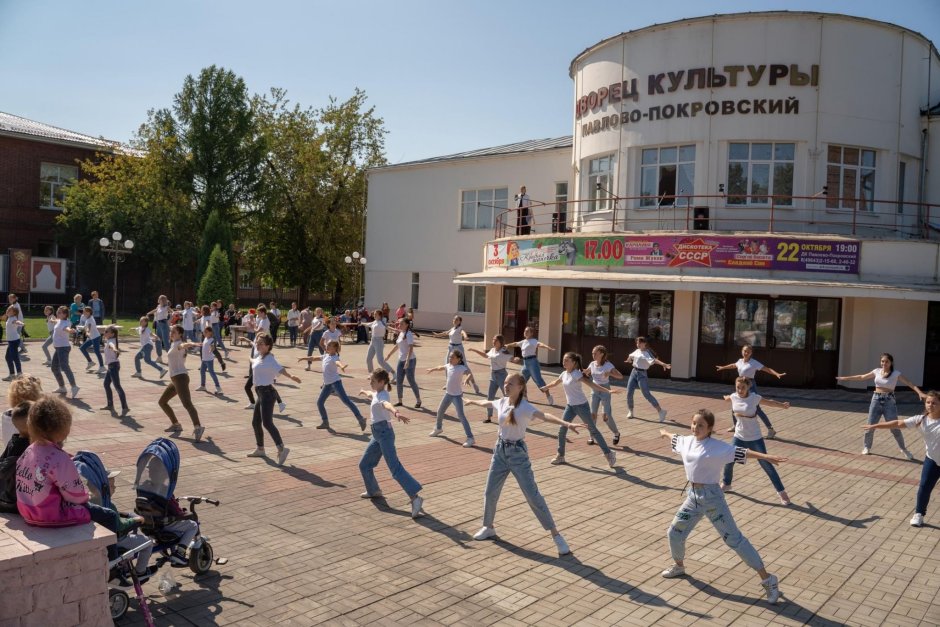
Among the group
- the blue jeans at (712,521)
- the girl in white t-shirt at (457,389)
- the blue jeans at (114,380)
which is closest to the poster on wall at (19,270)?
the blue jeans at (114,380)

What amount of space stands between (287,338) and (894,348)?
23487 millimetres

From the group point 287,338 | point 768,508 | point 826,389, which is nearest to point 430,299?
point 287,338

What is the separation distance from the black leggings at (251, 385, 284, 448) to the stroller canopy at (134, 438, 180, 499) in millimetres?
4254

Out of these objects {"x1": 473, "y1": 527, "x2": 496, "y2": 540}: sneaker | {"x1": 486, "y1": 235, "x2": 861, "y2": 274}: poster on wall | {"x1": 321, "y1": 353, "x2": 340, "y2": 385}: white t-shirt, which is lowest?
{"x1": 473, "y1": 527, "x2": 496, "y2": 540}: sneaker

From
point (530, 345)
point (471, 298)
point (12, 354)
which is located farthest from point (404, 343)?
point (471, 298)

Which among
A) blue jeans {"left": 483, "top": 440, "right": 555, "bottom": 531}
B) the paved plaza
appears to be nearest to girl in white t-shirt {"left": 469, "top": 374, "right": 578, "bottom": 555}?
blue jeans {"left": 483, "top": 440, "right": 555, "bottom": 531}

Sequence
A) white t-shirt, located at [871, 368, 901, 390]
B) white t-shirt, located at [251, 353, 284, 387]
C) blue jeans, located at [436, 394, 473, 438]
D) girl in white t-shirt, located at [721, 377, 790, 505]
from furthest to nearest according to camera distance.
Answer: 1. white t-shirt, located at [871, 368, 901, 390]
2. blue jeans, located at [436, 394, 473, 438]
3. white t-shirt, located at [251, 353, 284, 387]
4. girl in white t-shirt, located at [721, 377, 790, 505]

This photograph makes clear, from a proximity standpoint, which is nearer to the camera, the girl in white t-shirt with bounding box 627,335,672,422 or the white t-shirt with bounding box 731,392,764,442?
the white t-shirt with bounding box 731,392,764,442

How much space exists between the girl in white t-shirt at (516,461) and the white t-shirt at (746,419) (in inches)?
123

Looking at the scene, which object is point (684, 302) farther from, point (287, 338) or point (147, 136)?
point (147, 136)

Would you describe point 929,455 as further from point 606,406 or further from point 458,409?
point 458,409

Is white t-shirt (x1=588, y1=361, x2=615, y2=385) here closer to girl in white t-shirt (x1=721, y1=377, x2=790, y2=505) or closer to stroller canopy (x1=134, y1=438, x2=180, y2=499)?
girl in white t-shirt (x1=721, y1=377, x2=790, y2=505)

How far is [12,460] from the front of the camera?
5367 mm

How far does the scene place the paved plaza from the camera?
622 cm
